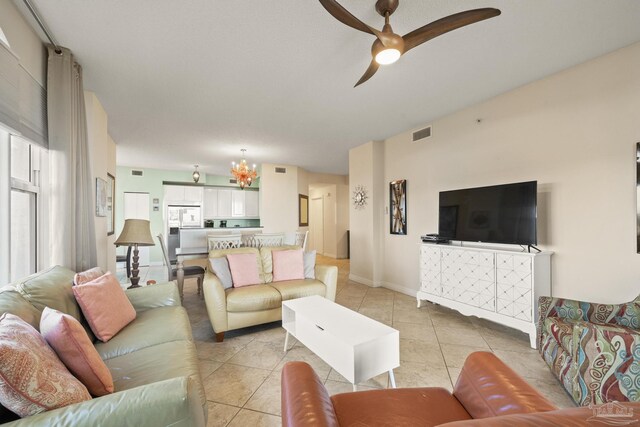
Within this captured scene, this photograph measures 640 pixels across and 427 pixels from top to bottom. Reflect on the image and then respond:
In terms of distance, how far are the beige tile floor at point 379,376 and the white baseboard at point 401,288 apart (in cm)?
51

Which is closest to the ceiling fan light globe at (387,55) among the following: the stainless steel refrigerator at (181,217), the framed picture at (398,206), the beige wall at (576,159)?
the beige wall at (576,159)

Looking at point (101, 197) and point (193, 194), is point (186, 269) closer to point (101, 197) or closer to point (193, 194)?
point (101, 197)

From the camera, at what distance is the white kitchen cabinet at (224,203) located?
25.2ft

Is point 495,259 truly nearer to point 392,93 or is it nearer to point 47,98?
point 392,93

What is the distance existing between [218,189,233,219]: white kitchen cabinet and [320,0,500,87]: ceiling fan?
6.75 metres

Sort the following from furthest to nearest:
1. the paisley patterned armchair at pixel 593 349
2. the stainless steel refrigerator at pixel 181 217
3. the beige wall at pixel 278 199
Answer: the stainless steel refrigerator at pixel 181 217 → the beige wall at pixel 278 199 → the paisley patterned armchair at pixel 593 349

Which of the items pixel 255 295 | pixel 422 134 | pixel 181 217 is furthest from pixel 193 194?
pixel 422 134

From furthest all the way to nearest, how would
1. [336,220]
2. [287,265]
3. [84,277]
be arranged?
[336,220], [287,265], [84,277]

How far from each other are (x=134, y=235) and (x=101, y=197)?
56cm

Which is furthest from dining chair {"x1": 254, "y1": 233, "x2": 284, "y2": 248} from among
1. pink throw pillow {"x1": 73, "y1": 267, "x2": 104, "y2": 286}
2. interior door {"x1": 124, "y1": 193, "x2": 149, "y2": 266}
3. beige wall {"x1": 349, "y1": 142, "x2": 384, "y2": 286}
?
interior door {"x1": 124, "y1": 193, "x2": 149, "y2": 266}

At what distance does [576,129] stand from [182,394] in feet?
11.9

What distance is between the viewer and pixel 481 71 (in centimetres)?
253

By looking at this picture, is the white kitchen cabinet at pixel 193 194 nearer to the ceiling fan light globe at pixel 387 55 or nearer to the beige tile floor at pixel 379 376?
the beige tile floor at pixel 379 376

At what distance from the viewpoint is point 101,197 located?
3.03 m
